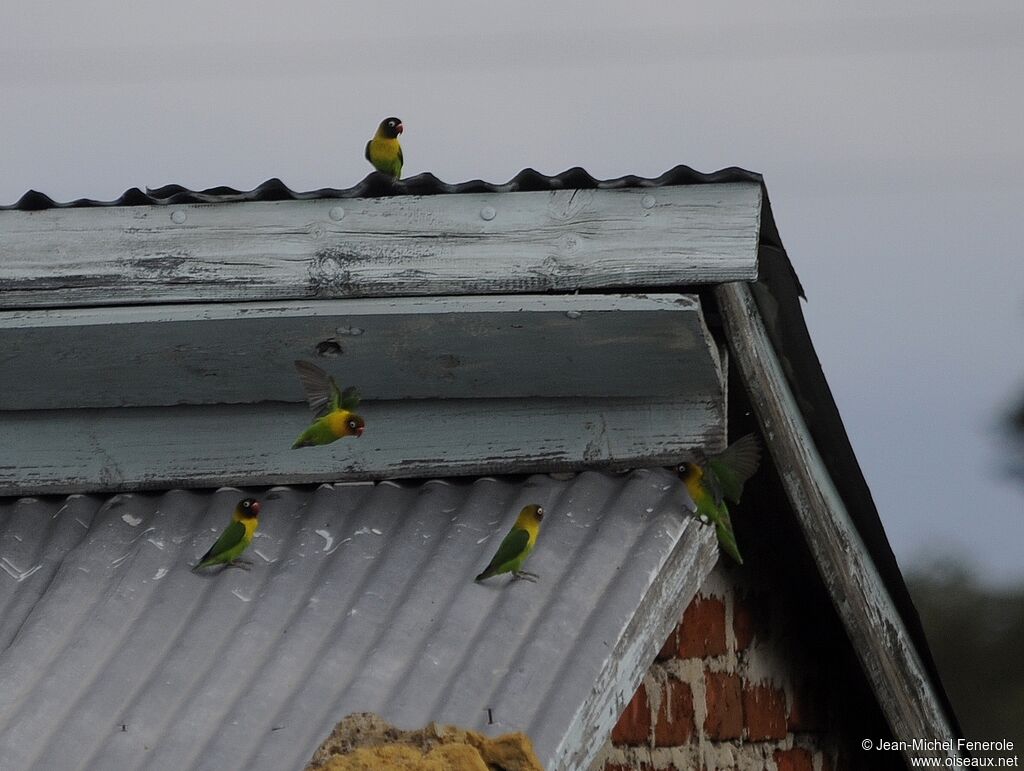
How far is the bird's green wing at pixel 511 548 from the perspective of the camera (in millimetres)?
2979

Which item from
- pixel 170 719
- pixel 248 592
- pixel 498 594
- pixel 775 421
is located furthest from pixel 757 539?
pixel 170 719

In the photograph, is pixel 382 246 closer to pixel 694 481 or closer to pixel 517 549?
pixel 517 549

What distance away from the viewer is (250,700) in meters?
2.81

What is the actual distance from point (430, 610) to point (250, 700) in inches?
16.2

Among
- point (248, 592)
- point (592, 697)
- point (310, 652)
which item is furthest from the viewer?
point (248, 592)

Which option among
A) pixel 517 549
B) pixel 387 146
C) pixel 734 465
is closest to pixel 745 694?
pixel 734 465

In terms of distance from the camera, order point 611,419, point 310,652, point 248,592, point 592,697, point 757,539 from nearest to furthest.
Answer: point 592,697 → point 310,652 → point 248,592 → point 611,419 → point 757,539

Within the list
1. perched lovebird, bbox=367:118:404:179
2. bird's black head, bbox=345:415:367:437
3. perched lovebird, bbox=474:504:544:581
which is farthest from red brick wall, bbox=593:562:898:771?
perched lovebird, bbox=367:118:404:179

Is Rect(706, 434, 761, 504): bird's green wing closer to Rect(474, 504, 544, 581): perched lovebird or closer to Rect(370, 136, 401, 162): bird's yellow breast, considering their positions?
Rect(474, 504, 544, 581): perched lovebird

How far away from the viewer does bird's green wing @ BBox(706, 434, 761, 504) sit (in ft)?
10.5

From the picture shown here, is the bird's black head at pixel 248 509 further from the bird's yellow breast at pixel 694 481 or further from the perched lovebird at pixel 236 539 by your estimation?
the bird's yellow breast at pixel 694 481

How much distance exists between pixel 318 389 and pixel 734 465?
Result: 955mm

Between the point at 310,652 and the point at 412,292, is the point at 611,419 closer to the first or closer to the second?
the point at 412,292

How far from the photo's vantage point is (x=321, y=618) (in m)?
3.04
